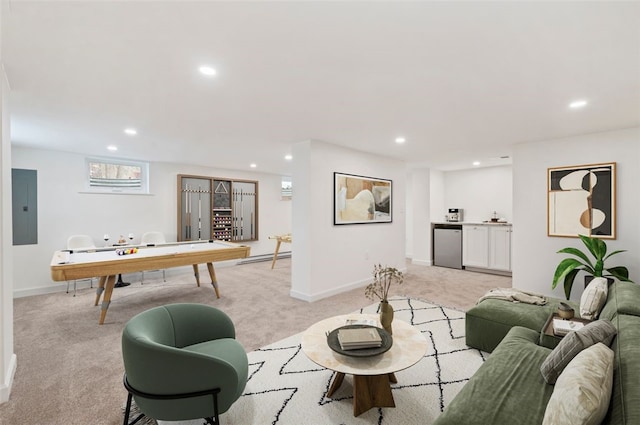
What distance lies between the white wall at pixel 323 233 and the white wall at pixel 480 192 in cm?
316

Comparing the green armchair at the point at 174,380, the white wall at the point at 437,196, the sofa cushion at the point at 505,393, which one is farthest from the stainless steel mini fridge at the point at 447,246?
the green armchair at the point at 174,380

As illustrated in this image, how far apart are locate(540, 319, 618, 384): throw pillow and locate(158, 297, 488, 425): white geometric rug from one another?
0.72m

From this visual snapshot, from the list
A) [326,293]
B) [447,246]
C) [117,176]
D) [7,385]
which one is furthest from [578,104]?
[117,176]

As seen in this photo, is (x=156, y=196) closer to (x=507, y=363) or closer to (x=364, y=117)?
(x=364, y=117)

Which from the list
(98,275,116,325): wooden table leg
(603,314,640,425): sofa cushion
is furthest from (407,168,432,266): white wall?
(98,275,116,325): wooden table leg

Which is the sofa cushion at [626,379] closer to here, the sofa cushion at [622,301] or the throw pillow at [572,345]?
the throw pillow at [572,345]

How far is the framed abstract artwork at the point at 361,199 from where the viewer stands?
4617 millimetres

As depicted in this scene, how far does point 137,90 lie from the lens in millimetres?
2502

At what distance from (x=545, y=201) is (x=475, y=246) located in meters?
2.18

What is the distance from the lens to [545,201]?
166 inches

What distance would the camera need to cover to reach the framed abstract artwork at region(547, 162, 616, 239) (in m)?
3.75

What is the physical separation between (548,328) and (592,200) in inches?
109

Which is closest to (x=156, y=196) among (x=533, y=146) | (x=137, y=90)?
(x=137, y=90)

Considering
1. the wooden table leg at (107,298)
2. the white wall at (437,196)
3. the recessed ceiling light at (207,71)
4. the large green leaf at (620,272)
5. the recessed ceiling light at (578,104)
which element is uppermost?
the recessed ceiling light at (207,71)
